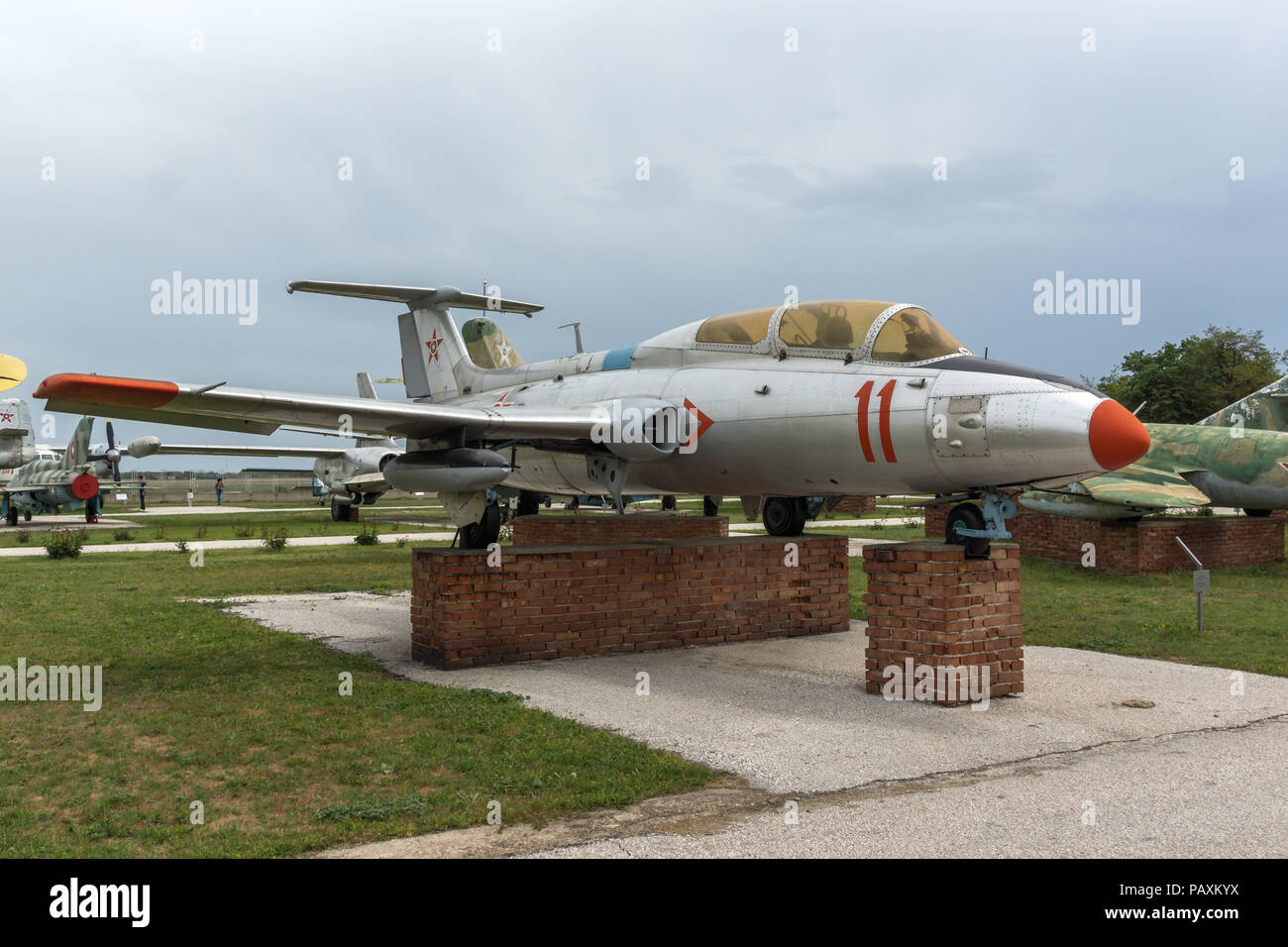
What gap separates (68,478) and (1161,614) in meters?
39.5

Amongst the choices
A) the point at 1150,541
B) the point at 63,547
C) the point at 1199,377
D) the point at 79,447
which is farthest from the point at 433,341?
the point at 1199,377

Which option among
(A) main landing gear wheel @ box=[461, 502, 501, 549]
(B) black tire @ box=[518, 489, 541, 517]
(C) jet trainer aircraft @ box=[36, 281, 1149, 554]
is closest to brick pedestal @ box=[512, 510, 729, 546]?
(B) black tire @ box=[518, 489, 541, 517]

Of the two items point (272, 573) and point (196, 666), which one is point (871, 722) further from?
point (272, 573)

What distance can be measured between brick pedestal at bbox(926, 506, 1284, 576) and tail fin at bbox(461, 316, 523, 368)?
9.80 metres

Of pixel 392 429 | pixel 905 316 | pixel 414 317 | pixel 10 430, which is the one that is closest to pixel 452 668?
pixel 392 429

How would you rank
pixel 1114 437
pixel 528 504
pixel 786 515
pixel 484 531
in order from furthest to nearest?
pixel 528 504, pixel 786 515, pixel 484 531, pixel 1114 437

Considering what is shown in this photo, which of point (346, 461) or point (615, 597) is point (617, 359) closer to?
point (615, 597)

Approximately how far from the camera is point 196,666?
30.6 ft

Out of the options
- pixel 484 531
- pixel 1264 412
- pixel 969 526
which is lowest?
pixel 484 531

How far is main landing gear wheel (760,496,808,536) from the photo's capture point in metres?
11.8

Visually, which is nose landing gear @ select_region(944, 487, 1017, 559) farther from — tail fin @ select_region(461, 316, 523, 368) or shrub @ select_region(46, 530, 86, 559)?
shrub @ select_region(46, 530, 86, 559)

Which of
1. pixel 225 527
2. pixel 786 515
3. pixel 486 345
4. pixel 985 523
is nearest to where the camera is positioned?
pixel 985 523

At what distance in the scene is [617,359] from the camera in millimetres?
11258
